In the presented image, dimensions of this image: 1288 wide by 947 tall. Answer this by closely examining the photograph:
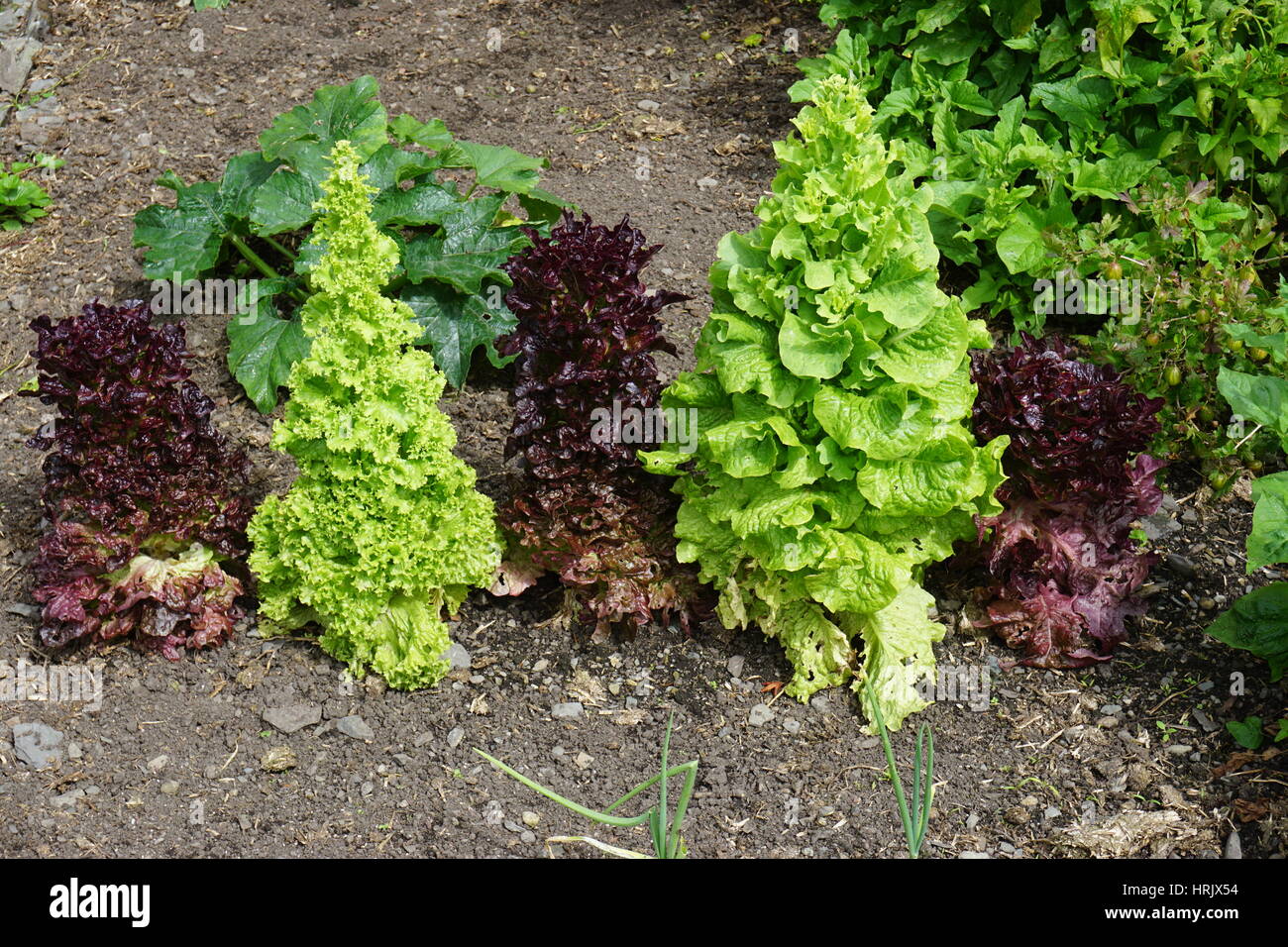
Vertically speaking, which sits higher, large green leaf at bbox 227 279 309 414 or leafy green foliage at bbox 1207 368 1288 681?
large green leaf at bbox 227 279 309 414

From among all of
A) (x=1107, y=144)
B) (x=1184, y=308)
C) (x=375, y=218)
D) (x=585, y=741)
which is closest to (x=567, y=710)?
(x=585, y=741)

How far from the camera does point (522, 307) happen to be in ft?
13.2

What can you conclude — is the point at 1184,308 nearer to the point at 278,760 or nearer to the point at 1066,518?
the point at 1066,518

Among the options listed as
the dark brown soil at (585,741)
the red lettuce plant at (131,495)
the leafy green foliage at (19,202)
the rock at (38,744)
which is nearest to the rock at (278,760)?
the dark brown soil at (585,741)

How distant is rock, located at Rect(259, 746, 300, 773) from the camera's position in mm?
3893

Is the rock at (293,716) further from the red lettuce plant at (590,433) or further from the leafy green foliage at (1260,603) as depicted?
the leafy green foliage at (1260,603)

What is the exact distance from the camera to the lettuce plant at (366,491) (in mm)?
3719

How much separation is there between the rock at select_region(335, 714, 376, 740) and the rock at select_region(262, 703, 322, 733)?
8 centimetres

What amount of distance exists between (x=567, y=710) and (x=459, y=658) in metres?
0.42

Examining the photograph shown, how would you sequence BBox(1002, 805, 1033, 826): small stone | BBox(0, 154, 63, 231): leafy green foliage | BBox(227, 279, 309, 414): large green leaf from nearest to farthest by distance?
BBox(1002, 805, 1033, 826): small stone < BBox(227, 279, 309, 414): large green leaf < BBox(0, 154, 63, 231): leafy green foliage

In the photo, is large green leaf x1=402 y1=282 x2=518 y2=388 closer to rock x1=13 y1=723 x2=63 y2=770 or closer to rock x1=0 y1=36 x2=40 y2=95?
rock x1=13 y1=723 x2=63 y2=770

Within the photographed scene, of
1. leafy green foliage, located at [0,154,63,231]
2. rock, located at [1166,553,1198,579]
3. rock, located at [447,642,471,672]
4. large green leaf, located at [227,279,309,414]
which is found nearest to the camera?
rock, located at [447,642,471,672]

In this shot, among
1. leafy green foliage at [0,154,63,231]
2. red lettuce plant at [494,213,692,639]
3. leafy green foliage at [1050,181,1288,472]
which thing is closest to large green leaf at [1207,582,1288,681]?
leafy green foliage at [1050,181,1288,472]

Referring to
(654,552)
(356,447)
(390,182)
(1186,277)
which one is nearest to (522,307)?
(356,447)
